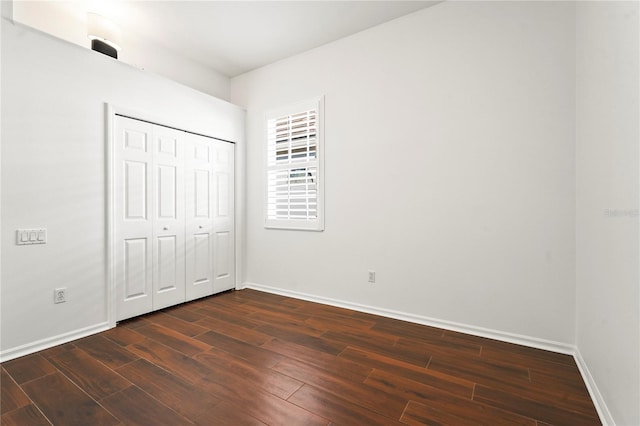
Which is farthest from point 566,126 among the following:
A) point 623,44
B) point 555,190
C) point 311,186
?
point 311,186

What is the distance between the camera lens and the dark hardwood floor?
150 cm

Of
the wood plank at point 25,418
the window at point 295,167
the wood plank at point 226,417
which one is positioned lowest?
the wood plank at point 226,417

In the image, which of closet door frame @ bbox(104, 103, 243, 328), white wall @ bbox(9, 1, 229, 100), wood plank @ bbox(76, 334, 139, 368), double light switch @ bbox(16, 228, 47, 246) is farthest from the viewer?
closet door frame @ bbox(104, 103, 243, 328)

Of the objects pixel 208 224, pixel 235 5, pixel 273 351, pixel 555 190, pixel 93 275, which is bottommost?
pixel 273 351

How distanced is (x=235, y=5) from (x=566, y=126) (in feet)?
9.73

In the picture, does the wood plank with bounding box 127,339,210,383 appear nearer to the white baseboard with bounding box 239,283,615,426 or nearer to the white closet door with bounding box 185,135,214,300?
the white closet door with bounding box 185,135,214,300

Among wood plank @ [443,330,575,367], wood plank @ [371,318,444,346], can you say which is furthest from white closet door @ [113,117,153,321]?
wood plank @ [443,330,575,367]

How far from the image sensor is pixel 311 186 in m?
3.44

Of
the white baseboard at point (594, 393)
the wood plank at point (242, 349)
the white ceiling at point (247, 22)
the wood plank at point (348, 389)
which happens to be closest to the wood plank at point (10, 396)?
the wood plank at point (242, 349)

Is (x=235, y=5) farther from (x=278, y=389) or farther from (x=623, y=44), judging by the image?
(x=278, y=389)

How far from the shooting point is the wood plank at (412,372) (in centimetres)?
173

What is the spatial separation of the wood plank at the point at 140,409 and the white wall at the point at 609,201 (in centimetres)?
201

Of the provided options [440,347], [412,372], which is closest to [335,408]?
[412,372]

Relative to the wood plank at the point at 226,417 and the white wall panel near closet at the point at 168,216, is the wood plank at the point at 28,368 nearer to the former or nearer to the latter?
the white wall panel near closet at the point at 168,216
